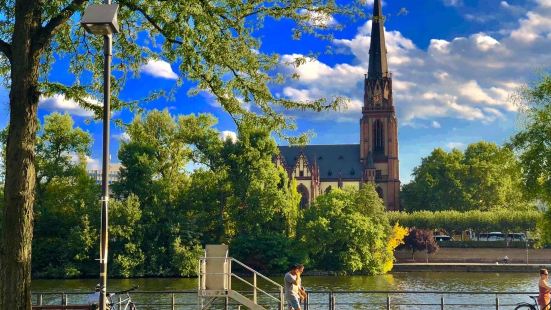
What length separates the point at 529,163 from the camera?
104ft

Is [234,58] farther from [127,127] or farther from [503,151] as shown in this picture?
[503,151]

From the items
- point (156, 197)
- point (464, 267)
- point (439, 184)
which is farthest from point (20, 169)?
point (439, 184)

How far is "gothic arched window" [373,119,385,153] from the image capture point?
125062 millimetres

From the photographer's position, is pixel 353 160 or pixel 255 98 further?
pixel 353 160

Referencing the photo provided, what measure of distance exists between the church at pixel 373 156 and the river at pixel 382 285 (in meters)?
46.8

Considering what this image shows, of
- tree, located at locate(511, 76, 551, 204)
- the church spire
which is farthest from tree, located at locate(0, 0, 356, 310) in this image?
the church spire

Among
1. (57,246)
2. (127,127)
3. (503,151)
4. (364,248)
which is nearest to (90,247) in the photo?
(57,246)

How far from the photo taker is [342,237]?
68.9 meters

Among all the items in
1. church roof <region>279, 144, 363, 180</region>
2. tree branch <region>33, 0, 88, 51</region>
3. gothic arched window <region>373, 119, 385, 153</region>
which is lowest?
tree branch <region>33, 0, 88, 51</region>

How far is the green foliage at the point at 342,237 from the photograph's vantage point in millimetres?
68500

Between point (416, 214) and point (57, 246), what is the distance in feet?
175

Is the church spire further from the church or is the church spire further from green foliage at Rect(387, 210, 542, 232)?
green foliage at Rect(387, 210, 542, 232)

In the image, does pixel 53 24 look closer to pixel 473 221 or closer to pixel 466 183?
pixel 473 221

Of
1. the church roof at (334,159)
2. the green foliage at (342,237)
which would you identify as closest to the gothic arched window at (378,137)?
the church roof at (334,159)
